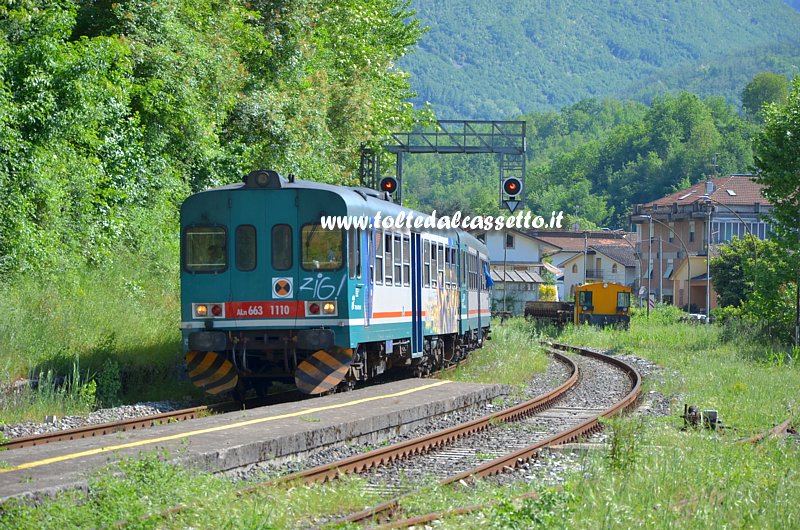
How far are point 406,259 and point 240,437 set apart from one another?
762cm

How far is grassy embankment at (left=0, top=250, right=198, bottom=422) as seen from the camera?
46.3 feet

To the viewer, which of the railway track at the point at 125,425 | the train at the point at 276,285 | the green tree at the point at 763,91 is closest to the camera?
the railway track at the point at 125,425

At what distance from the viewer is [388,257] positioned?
16.6 metres

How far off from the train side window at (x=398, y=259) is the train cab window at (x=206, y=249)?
297 cm

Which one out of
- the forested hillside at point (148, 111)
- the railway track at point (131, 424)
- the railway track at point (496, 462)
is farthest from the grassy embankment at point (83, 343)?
the railway track at point (496, 462)

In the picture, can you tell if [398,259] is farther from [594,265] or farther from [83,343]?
[594,265]

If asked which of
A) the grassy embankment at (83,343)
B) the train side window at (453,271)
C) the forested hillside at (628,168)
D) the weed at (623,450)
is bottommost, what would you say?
the weed at (623,450)

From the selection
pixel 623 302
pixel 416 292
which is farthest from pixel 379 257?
pixel 623 302

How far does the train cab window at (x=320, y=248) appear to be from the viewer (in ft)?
48.7

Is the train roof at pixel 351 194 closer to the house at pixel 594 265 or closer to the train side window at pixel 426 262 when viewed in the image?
the train side window at pixel 426 262

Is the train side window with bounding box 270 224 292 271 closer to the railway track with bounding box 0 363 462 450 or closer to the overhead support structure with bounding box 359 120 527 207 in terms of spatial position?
the railway track with bounding box 0 363 462 450

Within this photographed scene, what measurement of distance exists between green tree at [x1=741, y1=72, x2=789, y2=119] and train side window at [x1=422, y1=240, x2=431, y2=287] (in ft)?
472

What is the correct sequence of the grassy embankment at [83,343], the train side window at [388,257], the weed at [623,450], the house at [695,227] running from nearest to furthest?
the weed at [623,450] → the grassy embankment at [83,343] → the train side window at [388,257] → the house at [695,227]

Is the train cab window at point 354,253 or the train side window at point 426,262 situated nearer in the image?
the train cab window at point 354,253
